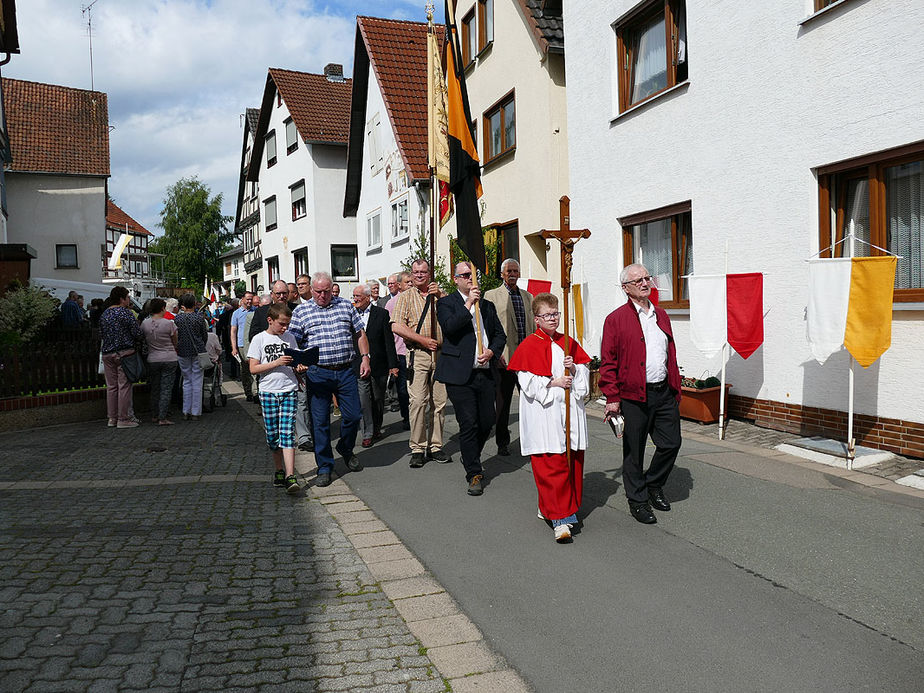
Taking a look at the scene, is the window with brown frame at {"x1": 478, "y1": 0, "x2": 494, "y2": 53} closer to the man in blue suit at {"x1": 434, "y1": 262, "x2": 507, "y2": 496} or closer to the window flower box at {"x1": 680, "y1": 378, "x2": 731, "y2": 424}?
the window flower box at {"x1": 680, "y1": 378, "x2": 731, "y2": 424}

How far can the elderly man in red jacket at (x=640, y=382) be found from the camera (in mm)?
5805

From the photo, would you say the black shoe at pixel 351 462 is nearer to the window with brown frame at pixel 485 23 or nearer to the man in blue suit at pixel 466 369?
the man in blue suit at pixel 466 369

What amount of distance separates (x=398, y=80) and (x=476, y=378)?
20623mm

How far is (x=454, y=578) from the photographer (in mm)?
4734

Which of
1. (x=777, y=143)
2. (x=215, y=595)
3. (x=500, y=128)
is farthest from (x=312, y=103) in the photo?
(x=215, y=595)

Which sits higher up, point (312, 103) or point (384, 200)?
point (312, 103)

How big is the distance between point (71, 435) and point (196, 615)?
24.0ft

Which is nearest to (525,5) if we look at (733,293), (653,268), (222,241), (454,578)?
(653,268)

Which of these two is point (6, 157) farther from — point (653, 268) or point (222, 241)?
point (222, 241)

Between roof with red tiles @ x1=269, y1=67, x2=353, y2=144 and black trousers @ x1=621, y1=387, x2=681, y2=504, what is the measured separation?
28.9m

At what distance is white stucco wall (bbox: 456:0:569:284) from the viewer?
15.2 meters

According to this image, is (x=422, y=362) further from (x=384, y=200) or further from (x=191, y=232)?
(x=191, y=232)

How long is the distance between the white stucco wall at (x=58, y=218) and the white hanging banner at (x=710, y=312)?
102ft

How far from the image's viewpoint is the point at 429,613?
419 centimetres
